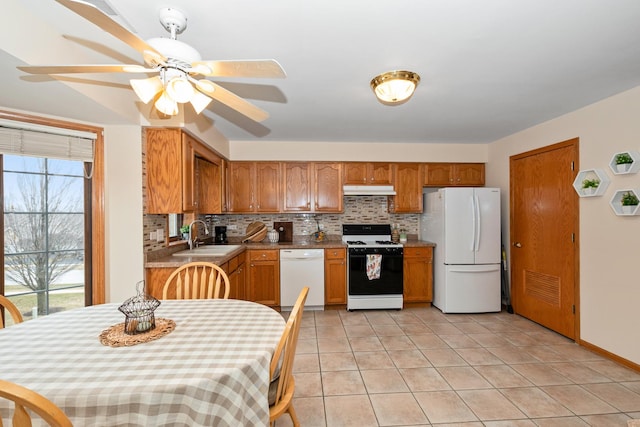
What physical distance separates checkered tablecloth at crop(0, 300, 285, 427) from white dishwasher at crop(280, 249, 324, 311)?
7.78 ft

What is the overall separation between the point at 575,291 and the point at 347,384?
8.13 feet

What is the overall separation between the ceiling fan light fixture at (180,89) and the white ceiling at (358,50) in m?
0.42

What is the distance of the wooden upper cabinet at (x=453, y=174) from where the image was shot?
4.29 metres

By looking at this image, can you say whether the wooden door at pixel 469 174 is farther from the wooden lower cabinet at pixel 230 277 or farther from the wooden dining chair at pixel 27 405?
the wooden dining chair at pixel 27 405

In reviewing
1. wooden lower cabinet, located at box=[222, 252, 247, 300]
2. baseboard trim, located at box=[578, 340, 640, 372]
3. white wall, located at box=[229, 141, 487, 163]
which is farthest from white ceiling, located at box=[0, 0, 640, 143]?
baseboard trim, located at box=[578, 340, 640, 372]

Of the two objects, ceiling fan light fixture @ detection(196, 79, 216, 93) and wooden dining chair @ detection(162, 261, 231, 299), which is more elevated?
ceiling fan light fixture @ detection(196, 79, 216, 93)

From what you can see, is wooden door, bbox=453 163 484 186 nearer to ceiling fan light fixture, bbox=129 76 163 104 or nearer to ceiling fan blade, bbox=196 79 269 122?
ceiling fan blade, bbox=196 79 269 122

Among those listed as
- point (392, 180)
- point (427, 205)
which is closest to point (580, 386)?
point (427, 205)

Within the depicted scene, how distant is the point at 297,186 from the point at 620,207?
338 cm

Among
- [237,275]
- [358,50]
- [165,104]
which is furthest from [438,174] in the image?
[165,104]

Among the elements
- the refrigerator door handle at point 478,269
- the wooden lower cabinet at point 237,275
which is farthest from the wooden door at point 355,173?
the wooden lower cabinet at point 237,275

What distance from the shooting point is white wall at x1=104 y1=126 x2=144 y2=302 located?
2.53 metres

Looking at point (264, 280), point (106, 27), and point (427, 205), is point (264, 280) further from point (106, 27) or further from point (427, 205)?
point (106, 27)

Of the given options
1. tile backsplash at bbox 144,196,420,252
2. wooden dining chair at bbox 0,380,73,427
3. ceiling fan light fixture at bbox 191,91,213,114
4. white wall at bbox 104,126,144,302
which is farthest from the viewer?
tile backsplash at bbox 144,196,420,252
